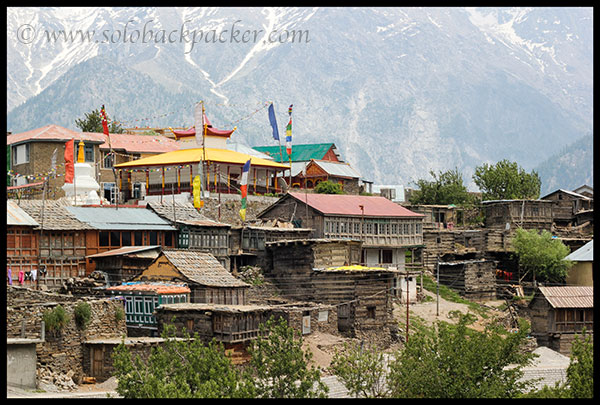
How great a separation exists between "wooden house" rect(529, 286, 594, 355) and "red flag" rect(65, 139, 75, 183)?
30.7 metres

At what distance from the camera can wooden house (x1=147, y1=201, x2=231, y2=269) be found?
6012 centimetres

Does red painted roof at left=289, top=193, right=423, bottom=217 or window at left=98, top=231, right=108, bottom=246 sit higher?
red painted roof at left=289, top=193, right=423, bottom=217

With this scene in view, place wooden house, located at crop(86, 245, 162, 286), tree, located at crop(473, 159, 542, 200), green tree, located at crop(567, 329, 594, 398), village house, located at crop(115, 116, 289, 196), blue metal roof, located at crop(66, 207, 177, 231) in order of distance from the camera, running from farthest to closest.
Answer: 1. tree, located at crop(473, 159, 542, 200)
2. village house, located at crop(115, 116, 289, 196)
3. blue metal roof, located at crop(66, 207, 177, 231)
4. wooden house, located at crop(86, 245, 162, 286)
5. green tree, located at crop(567, 329, 594, 398)

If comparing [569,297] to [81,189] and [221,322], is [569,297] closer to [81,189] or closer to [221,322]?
[221,322]

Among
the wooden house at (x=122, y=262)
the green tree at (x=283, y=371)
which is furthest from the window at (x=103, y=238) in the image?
the green tree at (x=283, y=371)

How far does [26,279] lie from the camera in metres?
53.1

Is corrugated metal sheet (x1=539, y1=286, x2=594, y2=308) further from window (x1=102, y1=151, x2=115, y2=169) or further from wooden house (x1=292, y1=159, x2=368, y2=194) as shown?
window (x1=102, y1=151, x2=115, y2=169)

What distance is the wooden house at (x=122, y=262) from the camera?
54844 mm

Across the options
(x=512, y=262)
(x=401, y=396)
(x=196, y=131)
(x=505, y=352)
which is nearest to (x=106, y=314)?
(x=401, y=396)

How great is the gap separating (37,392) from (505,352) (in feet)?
63.4

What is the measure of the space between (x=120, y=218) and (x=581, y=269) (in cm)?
3441

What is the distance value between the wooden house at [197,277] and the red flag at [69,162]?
13.7m

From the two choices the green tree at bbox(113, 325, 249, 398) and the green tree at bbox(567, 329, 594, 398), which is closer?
the green tree at bbox(113, 325, 249, 398)

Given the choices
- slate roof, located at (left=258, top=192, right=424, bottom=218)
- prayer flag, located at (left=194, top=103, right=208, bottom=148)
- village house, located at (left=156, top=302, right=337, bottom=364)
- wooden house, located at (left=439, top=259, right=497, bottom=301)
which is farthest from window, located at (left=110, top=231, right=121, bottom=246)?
wooden house, located at (left=439, top=259, right=497, bottom=301)
